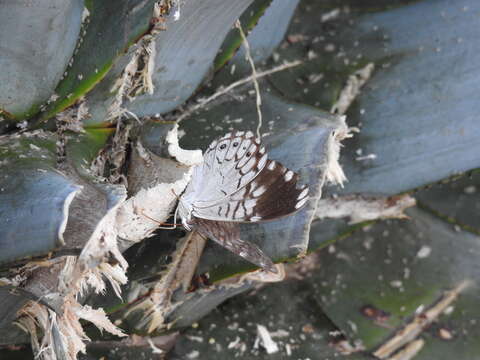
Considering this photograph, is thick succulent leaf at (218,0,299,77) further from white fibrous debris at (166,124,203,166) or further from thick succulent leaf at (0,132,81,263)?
thick succulent leaf at (0,132,81,263)

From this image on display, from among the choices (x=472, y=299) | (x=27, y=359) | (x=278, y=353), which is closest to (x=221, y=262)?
(x=278, y=353)

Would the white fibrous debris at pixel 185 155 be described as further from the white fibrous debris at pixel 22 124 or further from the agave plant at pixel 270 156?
the white fibrous debris at pixel 22 124

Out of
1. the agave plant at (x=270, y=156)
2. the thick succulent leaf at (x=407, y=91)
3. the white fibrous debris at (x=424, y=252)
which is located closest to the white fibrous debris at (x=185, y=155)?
the agave plant at (x=270, y=156)

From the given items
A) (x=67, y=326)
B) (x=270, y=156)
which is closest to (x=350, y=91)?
(x=270, y=156)

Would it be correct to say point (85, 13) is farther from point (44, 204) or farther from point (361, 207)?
point (361, 207)

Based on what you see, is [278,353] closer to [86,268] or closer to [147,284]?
[147,284]

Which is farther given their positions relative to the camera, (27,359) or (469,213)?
(469,213)
